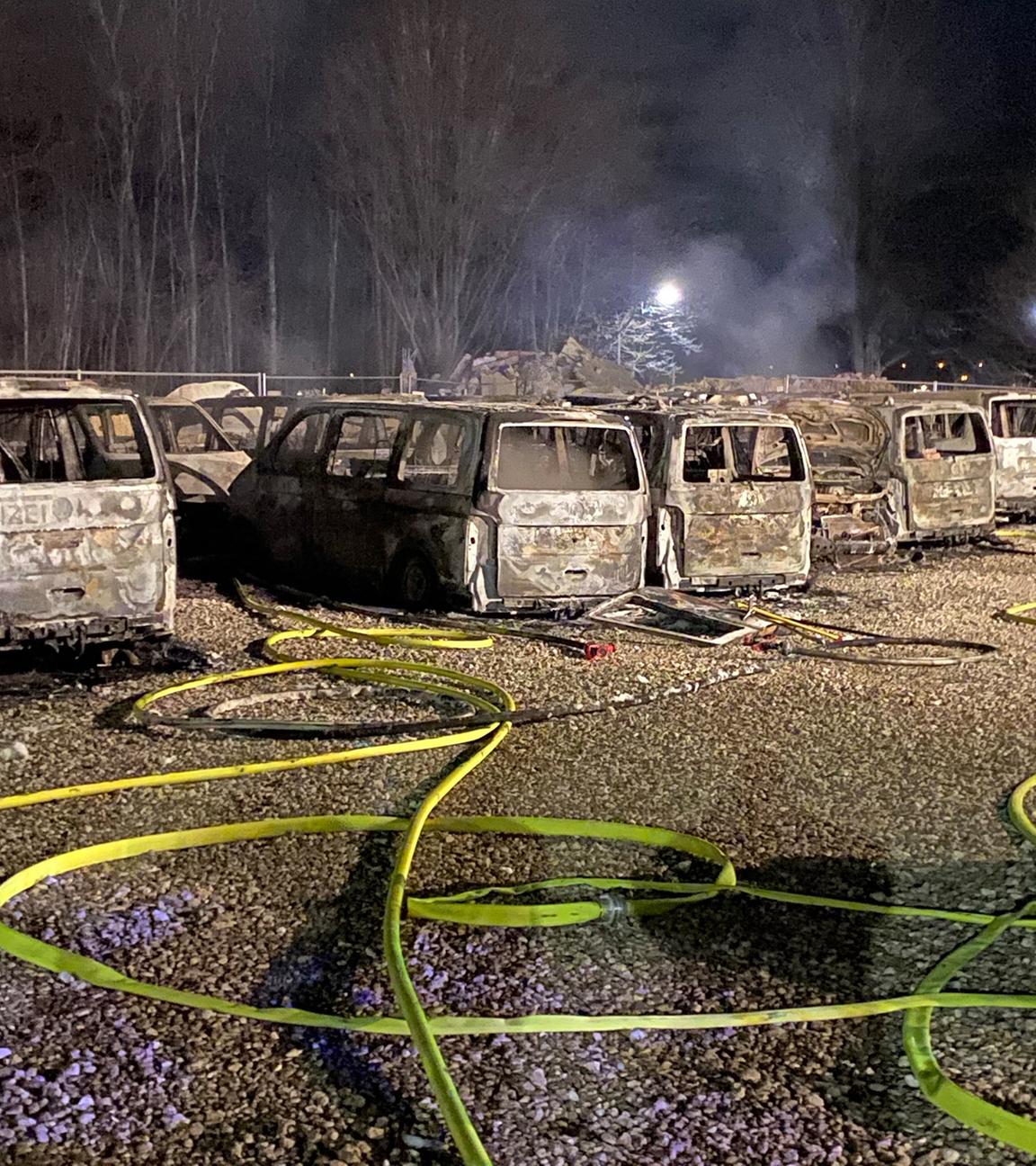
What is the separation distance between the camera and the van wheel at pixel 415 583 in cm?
964

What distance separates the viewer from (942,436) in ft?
47.0

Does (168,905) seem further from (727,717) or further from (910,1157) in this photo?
(727,717)

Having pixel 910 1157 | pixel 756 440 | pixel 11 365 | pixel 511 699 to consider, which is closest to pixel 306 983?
pixel 910 1157

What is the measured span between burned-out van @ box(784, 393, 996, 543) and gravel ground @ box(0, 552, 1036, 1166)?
575cm

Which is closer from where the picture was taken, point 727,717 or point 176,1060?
point 176,1060

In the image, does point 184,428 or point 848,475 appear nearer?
point 848,475

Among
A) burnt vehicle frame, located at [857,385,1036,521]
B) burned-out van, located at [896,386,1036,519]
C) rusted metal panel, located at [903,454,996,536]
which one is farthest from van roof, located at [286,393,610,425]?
burned-out van, located at [896,386,1036,519]

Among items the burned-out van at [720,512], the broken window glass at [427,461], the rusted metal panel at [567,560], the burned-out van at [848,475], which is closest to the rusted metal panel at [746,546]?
the burned-out van at [720,512]

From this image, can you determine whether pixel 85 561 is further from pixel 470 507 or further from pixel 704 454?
pixel 704 454

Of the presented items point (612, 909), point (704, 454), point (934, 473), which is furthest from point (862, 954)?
point (934, 473)

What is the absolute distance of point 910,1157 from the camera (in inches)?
127

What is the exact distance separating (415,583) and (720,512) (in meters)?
2.52

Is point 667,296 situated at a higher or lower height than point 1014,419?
higher

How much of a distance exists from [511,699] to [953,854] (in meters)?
2.67
